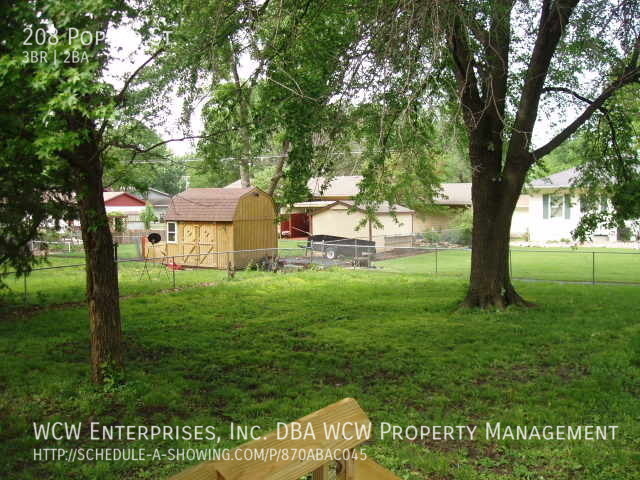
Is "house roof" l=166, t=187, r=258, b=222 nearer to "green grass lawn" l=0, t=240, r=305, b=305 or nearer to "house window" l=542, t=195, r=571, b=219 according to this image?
"green grass lawn" l=0, t=240, r=305, b=305

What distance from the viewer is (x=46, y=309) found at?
44.0 ft

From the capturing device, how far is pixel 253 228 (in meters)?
24.6

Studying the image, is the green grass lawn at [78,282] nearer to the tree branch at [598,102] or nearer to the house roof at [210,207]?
the house roof at [210,207]

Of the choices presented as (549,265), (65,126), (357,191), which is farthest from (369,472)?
(357,191)

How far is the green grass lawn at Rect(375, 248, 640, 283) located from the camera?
19.8m

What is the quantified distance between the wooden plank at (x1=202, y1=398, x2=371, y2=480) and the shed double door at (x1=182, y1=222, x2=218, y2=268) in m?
22.2

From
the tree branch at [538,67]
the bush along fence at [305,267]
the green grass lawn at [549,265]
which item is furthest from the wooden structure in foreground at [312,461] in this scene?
the green grass lawn at [549,265]

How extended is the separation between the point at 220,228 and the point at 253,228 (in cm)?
167

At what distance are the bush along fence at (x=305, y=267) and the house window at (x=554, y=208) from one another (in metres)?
5.83

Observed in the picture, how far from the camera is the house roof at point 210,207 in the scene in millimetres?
23297

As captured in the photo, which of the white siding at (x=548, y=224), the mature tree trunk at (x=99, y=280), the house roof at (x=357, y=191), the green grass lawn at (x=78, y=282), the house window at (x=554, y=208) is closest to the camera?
the mature tree trunk at (x=99, y=280)

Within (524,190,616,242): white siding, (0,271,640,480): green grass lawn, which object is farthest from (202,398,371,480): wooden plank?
(524,190,616,242): white siding

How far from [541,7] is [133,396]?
1021 cm

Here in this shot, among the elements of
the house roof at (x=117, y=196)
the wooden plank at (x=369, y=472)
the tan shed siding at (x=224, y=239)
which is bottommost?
the wooden plank at (x=369, y=472)
